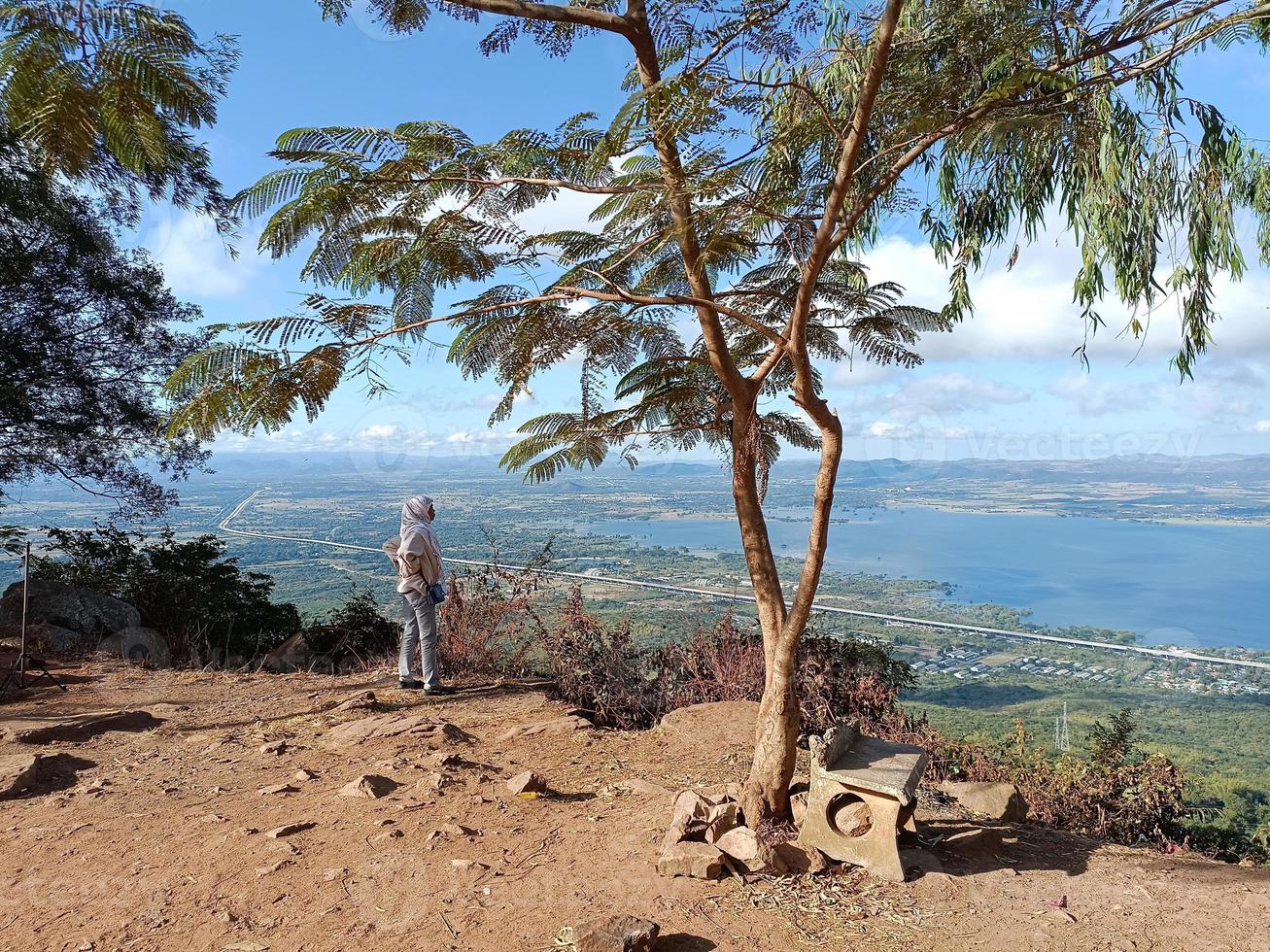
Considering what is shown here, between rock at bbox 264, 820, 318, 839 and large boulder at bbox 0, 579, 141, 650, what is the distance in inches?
273

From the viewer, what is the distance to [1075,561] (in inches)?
714

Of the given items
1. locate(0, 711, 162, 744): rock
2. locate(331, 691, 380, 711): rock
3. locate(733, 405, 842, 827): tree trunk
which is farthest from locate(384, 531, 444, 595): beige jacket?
locate(733, 405, 842, 827): tree trunk

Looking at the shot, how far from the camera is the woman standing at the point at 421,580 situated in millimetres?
6820

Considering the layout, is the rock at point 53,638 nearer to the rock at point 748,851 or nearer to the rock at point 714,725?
the rock at point 714,725

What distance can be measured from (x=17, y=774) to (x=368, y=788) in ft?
7.58

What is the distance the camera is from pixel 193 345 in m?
10.6

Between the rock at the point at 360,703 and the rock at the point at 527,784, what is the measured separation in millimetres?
2417

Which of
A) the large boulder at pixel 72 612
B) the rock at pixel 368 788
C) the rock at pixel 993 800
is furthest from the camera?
the large boulder at pixel 72 612

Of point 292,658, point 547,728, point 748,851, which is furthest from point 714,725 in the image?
point 292,658

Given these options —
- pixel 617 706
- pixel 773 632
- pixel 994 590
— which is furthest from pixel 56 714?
pixel 994 590

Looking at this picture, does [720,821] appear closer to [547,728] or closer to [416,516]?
[547,728]

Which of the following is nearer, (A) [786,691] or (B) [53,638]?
(A) [786,691]

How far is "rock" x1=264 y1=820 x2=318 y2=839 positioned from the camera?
377 cm

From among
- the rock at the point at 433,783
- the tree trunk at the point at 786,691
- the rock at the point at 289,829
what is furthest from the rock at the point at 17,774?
the tree trunk at the point at 786,691
